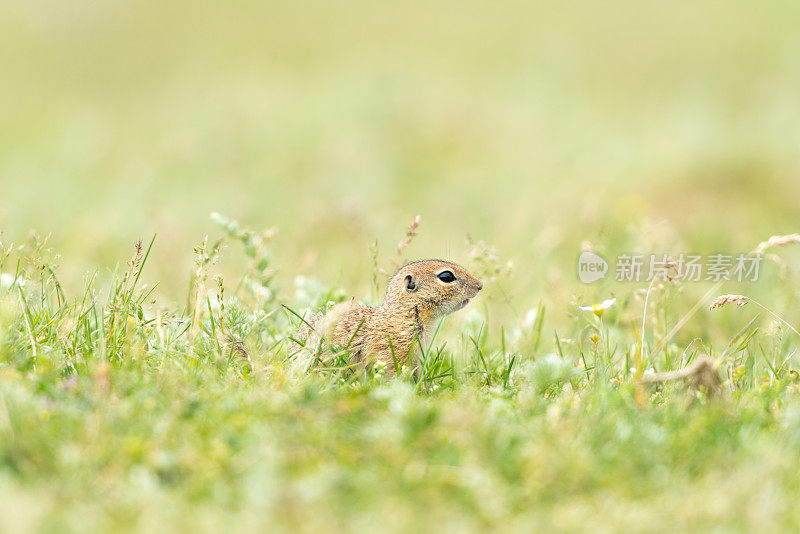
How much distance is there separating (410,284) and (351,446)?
165 centimetres

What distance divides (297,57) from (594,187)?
308 inches

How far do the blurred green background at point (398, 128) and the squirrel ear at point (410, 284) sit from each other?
44.0 inches

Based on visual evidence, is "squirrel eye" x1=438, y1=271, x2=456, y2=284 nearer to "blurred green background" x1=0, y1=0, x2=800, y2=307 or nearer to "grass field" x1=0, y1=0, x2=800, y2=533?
"grass field" x1=0, y1=0, x2=800, y2=533

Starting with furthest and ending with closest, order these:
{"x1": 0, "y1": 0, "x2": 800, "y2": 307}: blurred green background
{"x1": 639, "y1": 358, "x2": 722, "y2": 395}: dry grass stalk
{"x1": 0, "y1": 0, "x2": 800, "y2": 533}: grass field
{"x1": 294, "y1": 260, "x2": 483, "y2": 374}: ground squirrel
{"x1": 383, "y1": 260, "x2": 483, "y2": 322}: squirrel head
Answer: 1. {"x1": 0, "y1": 0, "x2": 800, "y2": 307}: blurred green background
2. {"x1": 383, "y1": 260, "x2": 483, "y2": 322}: squirrel head
3. {"x1": 294, "y1": 260, "x2": 483, "y2": 374}: ground squirrel
4. {"x1": 639, "y1": 358, "x2": 722, "y2": 395}: dry grass stalk
5. {"x1": 0, "y1": 0, "x2": 800, "y2": 533}: grass field

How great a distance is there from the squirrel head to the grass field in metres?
0.16

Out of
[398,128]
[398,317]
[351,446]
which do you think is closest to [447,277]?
[398,317]

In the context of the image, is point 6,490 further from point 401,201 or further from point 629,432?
point 401,201

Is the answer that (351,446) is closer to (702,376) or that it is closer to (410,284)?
(702,376)

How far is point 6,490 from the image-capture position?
9.00 ft

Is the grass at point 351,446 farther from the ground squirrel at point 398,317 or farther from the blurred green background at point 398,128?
the blurred green background at point 398,128

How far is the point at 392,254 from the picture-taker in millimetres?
8766

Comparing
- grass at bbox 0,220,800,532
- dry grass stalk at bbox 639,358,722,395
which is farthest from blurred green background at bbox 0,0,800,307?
grass at bbox 0,220,800,532

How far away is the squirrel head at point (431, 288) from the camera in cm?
462

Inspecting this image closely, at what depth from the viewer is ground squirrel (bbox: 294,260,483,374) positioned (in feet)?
14.0
